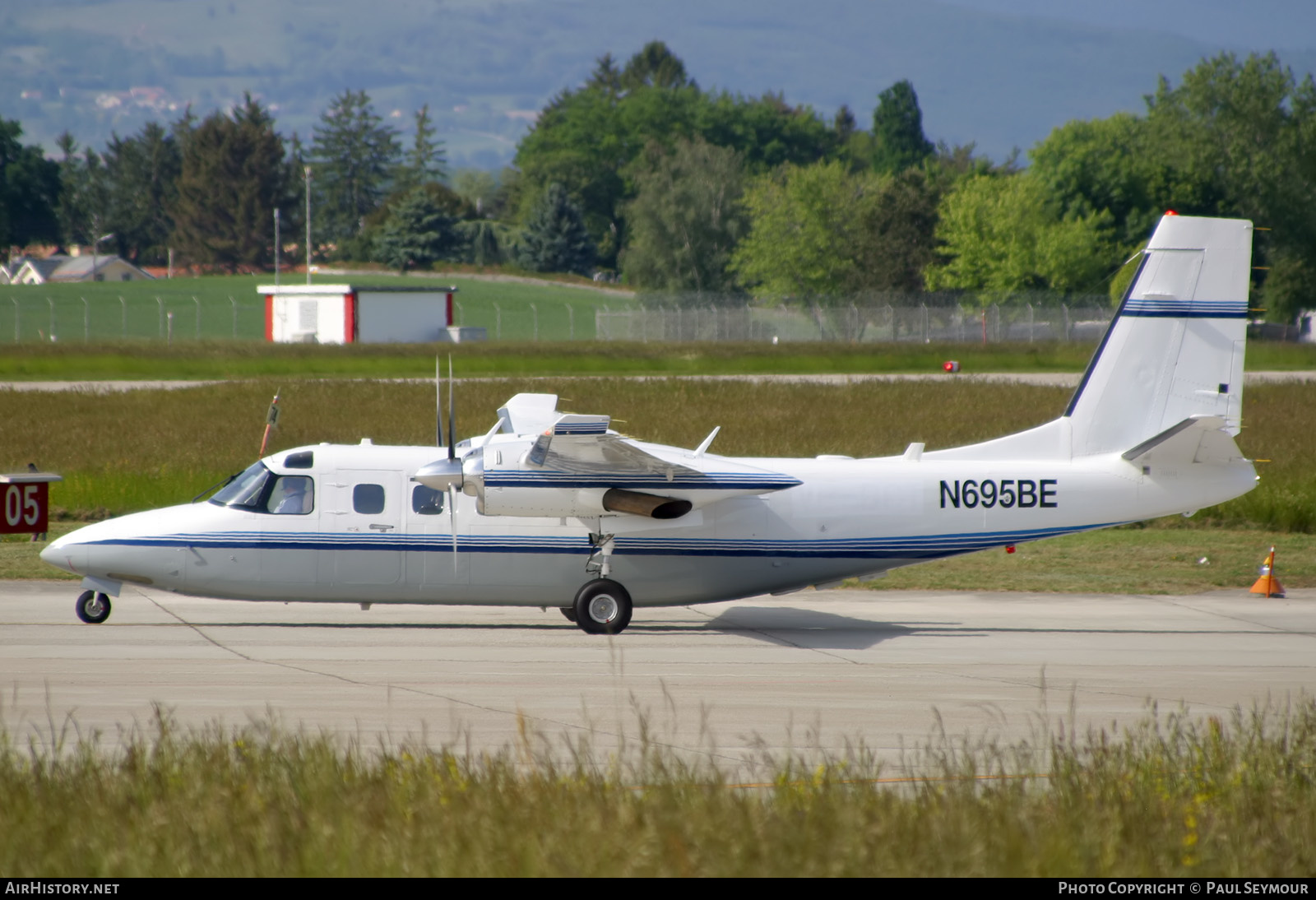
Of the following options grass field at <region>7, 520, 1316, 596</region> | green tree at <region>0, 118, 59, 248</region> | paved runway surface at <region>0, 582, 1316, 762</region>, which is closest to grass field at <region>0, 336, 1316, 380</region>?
grass field at <region>7, 520, 1316, 596</region>

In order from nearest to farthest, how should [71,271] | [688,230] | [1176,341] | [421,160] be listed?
[1176,341] → [688,230] → [71,271] → [421,160]

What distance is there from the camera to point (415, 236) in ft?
382

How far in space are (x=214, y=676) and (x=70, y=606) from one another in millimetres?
5260

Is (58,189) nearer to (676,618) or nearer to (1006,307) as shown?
(1006,307)

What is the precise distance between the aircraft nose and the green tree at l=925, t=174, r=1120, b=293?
69.4m

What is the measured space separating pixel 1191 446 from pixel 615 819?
11.0 m

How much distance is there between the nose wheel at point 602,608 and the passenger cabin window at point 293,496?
11.3ft

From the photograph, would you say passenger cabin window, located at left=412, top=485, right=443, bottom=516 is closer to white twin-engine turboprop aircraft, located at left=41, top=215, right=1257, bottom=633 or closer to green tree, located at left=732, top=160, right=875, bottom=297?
white twin-engine turboprop aircraft, located at left=41, top=215, right=1257, bottom=633

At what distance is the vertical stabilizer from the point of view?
16.4 m

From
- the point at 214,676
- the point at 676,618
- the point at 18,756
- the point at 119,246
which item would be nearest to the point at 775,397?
the point at 676,618

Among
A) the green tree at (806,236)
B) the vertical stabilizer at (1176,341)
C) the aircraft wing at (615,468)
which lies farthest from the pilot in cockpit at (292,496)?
the green tree at (806,236)

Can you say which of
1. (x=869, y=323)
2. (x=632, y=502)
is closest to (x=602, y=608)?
(x=632, y=502)

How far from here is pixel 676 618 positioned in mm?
17531

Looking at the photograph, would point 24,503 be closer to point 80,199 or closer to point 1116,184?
point 1116,184
